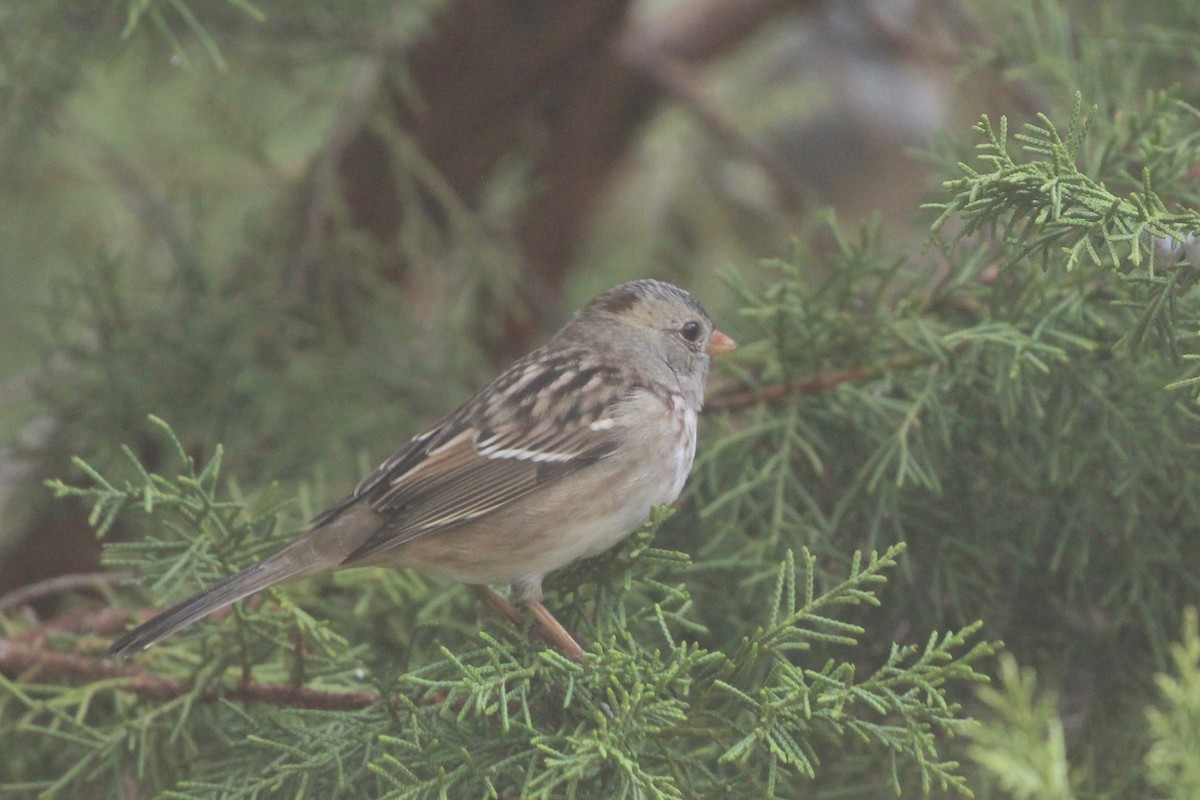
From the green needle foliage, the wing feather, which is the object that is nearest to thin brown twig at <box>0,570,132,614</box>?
the green needle foliage

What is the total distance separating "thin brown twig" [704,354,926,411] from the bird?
0.45 feet

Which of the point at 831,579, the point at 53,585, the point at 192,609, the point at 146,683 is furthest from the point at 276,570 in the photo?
the point at 831,579

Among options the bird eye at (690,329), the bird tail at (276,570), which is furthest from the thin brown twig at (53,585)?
the bird eye at (690,329)

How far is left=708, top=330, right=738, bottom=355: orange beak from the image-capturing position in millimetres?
2748

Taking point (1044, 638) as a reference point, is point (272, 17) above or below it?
above

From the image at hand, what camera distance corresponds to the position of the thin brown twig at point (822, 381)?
2.43m

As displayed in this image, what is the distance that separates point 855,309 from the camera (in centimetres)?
258

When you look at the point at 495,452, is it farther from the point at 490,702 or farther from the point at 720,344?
the point at 490,702

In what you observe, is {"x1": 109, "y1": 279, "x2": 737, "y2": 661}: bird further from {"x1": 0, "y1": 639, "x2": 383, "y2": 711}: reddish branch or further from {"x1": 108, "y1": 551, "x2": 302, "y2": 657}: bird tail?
{"x1": 0, "y1": 639, "x2": 383, "y2": 711}: reddish branch

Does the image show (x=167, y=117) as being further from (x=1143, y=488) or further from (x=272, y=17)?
(x=1143, y=488)

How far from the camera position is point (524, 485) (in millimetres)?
2490

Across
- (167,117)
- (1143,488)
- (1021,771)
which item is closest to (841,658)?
(1143,488)

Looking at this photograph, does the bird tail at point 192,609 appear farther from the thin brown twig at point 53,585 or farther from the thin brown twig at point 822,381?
the thin brown twig at point 822,381

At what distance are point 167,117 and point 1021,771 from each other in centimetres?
394
